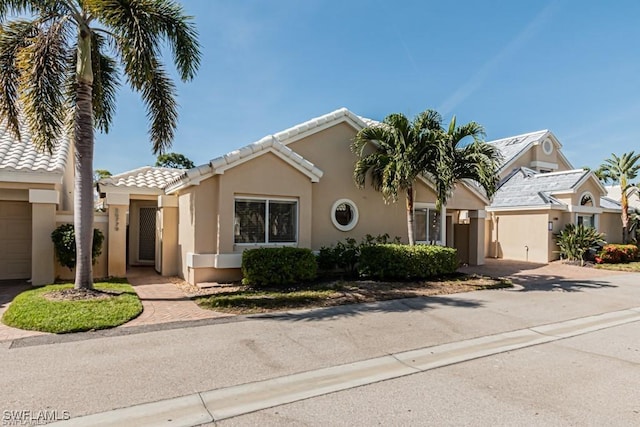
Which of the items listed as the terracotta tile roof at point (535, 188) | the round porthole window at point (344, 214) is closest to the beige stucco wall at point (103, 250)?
the round porthole window at point (344, 214)

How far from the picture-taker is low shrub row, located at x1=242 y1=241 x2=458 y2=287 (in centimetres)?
1082

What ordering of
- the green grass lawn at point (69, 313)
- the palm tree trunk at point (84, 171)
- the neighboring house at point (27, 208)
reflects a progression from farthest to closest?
the neighboring house at point (27, 208)
the palm tree trunk at point (84, 171)
the green grass lawn at point (69, 313)

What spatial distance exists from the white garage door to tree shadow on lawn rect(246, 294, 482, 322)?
9.81m

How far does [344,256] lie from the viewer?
1312 cm

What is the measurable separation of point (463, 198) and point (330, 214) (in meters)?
7.95

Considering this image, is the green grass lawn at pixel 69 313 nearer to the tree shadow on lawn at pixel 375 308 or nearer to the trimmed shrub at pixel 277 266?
the tree shadow on lawn at pixel 375 308

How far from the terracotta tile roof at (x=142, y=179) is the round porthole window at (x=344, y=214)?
19.8ft

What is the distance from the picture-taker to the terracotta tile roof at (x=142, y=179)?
14367mm

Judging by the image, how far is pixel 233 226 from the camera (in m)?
11.4

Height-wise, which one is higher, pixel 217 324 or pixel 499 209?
pixel 499 209

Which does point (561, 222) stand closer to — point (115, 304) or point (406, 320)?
point (406, 320)

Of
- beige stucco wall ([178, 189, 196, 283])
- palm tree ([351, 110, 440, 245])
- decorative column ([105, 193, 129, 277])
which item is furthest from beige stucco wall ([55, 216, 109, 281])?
palm tree ([351, 110, 440, 245])

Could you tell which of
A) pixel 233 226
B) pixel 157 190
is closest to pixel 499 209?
pixel 233 226

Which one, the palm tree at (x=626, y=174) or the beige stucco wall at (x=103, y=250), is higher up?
the palm tree at (x=626, y=174)
